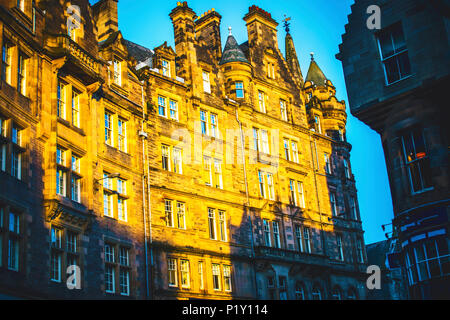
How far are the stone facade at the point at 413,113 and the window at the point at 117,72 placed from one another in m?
12.7

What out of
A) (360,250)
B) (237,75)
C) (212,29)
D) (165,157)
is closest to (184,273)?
(165,157)

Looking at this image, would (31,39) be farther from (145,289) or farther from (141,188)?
(145,289)

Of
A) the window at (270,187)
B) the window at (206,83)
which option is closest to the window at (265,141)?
the window at (270,187)

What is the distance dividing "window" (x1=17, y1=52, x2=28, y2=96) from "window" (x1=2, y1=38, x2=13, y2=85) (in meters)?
0.74

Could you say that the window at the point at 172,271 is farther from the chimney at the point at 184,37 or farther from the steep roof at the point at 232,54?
the steep roof at the point at 232,54

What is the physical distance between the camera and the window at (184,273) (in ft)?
113

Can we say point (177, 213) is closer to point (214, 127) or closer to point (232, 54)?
point (214, 127)

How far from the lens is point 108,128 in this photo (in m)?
32.7

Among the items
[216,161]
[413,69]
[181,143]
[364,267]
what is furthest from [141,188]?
[364,267]

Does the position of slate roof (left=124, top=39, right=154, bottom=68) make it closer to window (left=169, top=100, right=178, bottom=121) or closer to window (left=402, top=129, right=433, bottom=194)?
window (left=169, top=100, right=178, bottom=121)

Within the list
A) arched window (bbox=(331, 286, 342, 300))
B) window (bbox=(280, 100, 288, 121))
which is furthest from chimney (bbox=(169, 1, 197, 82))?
arched window (bbox=(331, 286, 342, 300))

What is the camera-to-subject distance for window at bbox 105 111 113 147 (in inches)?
1278

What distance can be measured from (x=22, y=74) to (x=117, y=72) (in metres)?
9.06

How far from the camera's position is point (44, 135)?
1038 inches
